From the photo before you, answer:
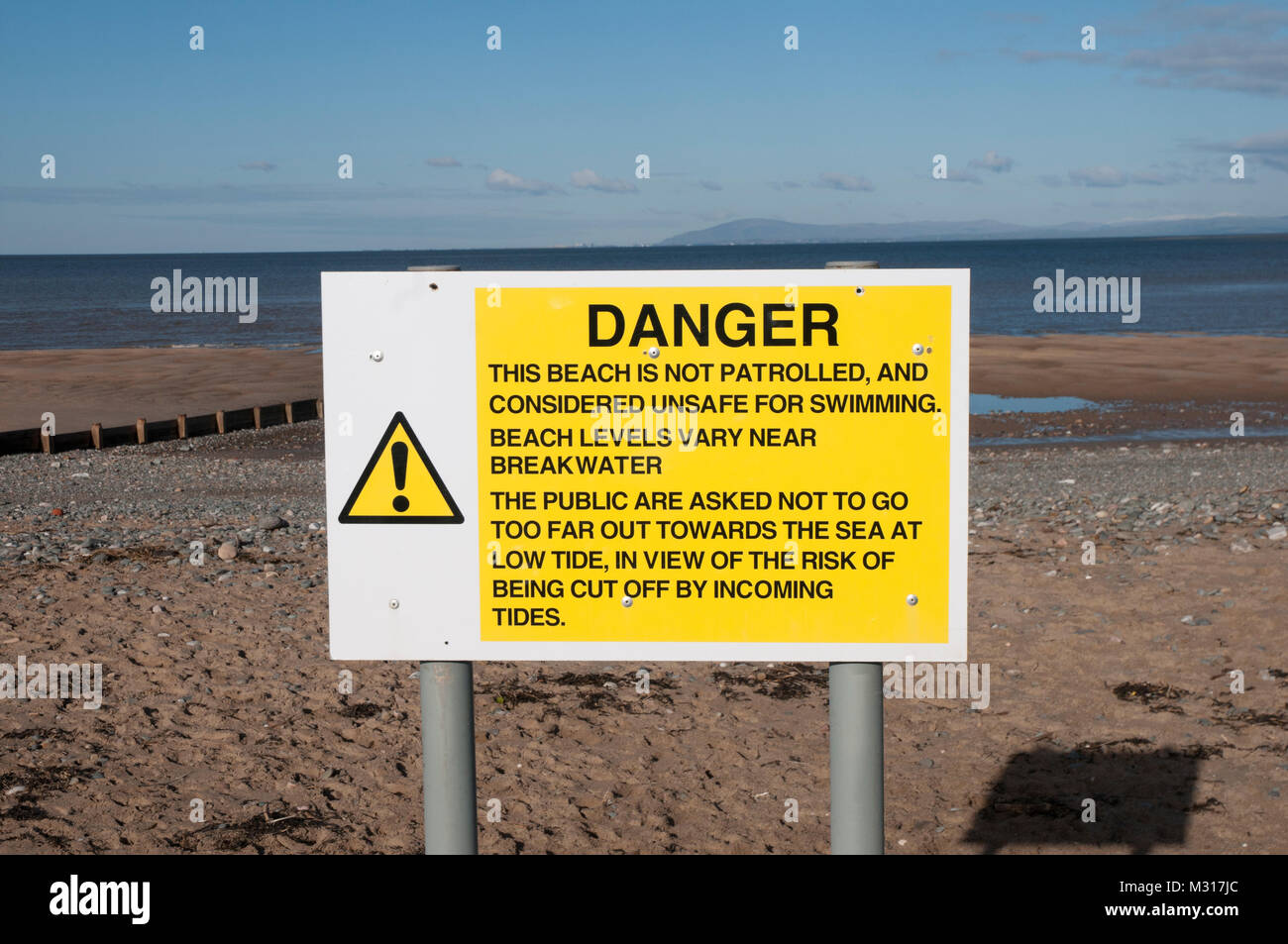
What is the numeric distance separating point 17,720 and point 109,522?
722cm

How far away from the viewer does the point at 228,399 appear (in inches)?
1432

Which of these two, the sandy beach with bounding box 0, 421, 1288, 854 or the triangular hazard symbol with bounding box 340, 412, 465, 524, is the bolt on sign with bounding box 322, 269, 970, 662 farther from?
the sandy beach with bounding box 0, 421, 1288, 854

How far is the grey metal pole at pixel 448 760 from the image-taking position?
2.88 meters

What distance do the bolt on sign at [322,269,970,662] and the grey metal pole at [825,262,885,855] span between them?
0.20ft

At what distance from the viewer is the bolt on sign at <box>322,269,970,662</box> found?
2.87m

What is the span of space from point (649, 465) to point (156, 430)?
2655 cm

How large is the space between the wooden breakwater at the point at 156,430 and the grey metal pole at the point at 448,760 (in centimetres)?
2404

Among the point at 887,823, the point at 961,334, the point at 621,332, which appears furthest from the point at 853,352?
the point at 887,823

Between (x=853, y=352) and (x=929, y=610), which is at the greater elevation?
(x=853, y=352)

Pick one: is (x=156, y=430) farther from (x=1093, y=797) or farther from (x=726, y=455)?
(x=726, y=455)

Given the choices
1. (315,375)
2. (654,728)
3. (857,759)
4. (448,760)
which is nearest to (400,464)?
(448,760)

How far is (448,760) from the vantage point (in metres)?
2.88

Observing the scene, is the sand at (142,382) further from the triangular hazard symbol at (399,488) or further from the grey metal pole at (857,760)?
the grey metal pole at (857,760)
